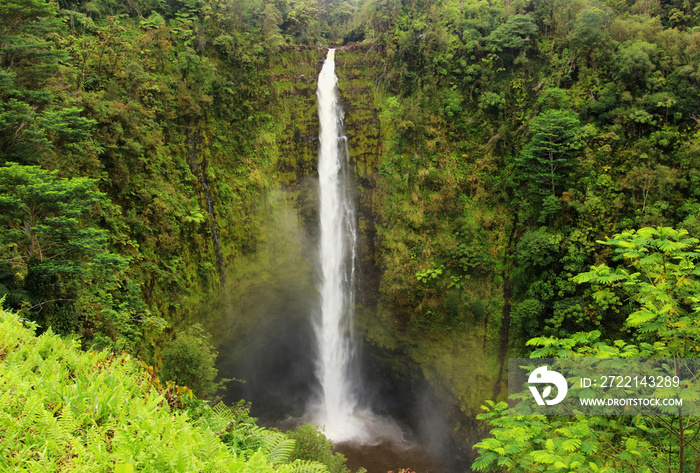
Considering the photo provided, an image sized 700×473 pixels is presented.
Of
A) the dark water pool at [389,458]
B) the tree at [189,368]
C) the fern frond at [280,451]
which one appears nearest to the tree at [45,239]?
the tree at [189,368]

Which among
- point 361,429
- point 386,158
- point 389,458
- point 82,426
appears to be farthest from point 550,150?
point 82,426

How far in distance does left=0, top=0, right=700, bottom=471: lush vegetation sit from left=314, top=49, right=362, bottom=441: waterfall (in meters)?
0.93

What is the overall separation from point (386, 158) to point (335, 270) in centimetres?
652

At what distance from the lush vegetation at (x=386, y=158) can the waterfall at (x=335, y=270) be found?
0.93 m

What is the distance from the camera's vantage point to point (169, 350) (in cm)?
1195

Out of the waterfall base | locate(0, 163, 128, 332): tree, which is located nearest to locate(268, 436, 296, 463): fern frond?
locate(0, 163, 128, 332): tree

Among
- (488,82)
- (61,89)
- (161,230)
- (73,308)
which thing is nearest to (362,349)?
(161,230)

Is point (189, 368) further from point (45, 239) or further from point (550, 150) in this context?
point (550, 150)

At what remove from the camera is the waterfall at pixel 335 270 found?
1892 cm

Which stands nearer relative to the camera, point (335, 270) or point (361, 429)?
point (361, 429)

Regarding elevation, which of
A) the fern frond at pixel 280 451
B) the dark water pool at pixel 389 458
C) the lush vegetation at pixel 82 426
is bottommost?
the dark water pool at pixel 389 458

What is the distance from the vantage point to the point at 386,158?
1939 cm

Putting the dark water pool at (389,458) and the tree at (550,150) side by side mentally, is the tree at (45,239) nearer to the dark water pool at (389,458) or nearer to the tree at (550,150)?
the dark water pool at (389,458)

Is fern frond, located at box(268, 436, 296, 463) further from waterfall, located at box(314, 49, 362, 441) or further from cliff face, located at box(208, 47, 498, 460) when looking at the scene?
waterfall, located at box(314, 49, 362, 441)
